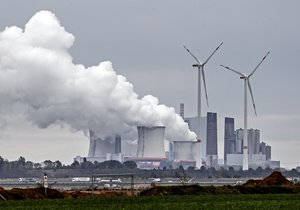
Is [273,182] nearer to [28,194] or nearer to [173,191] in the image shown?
[173,191]

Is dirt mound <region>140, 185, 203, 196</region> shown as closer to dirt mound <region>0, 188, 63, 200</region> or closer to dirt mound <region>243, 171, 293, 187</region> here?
dirt mound <region>0, 188, 63, 200</region>

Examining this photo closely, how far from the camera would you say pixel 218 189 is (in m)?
94.8

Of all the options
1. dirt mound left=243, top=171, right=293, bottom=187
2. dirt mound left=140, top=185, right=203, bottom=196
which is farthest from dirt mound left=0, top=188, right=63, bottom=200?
dirt mound left=243, top=171, right=293, bottom=187

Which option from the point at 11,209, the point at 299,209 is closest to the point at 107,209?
the point at 11,209

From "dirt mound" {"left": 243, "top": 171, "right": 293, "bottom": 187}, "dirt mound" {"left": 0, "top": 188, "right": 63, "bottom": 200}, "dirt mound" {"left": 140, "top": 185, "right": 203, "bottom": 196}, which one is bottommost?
"dirt mound" {"left": 0, "top": 188, "right": 63, "bottom": 200}

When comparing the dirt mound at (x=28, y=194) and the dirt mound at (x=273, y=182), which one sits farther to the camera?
the dirt mound at (x=273, y=182)

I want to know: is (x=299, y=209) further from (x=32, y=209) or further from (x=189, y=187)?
(x=189, y=187)

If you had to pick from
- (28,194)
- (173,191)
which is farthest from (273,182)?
(28,194)

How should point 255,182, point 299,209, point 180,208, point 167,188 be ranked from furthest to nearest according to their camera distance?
point 255,182 < point 167,188 < point 180,208 < point 299,209

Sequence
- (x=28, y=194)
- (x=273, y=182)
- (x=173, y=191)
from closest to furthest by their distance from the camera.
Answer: (x=28, y=194)
(x=173, y=191)
(x=273, y=182)

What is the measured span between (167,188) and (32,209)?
112 ft

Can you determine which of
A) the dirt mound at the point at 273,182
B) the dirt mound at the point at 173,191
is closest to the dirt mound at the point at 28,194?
the dirt mound at the point at 173,191

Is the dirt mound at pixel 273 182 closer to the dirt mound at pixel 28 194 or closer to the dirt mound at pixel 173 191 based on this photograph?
the dirt mound at pixel 173 191

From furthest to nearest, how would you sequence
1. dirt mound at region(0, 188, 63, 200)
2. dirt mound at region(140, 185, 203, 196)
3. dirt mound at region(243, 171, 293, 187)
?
dirt mound at region(243, 171, 293, 187)
dirt mound at region(140, 185, 203, 196)
dirt mound at region(0, 188, 63, 200)
